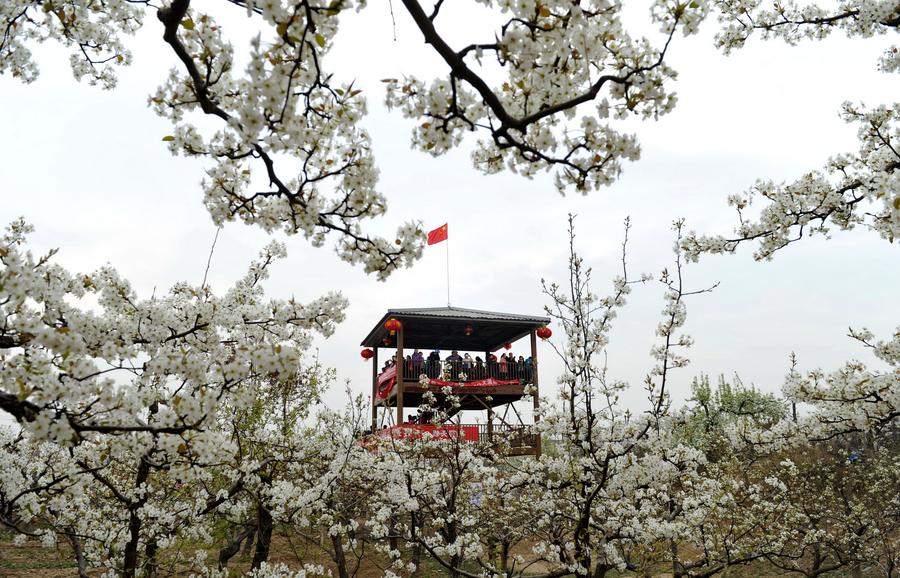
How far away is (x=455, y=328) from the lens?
18375 millimetres

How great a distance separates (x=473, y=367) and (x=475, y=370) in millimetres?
150

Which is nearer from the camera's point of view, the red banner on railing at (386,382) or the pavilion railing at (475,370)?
the pavilion railing at (475,370)

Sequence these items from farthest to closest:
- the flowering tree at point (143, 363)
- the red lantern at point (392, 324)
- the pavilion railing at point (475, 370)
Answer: the pavilion railing at point (475, 370) → the red lantern at point (392, 324) → the flowering tree at point (143, 363)

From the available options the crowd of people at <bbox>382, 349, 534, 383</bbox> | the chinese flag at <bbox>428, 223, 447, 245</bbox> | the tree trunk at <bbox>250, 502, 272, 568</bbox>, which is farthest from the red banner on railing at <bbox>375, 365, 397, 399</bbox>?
the tree trunk at <bbox>250, 502, 272, 568</bbox>

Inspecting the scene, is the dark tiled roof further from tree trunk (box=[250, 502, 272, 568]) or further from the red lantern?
tree trunk (box=[250, 502, 272, 568])

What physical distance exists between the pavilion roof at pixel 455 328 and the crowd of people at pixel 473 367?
3.03ft

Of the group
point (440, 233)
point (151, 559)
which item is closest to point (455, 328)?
point (440, 233)

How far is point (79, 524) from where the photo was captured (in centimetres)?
612

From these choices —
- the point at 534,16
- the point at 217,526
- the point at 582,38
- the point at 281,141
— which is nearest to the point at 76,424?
the point at 281,141

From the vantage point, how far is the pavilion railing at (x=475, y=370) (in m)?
17.5

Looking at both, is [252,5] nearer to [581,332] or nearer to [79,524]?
[581,332]

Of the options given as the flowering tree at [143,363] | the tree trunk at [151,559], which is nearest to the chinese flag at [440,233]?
the flowering tree at [143,363]

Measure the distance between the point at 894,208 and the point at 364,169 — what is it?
3024 mm

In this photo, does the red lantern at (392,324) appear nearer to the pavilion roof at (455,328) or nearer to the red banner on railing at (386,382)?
the pavilion roof at (455,328)
